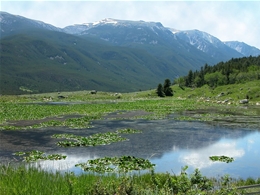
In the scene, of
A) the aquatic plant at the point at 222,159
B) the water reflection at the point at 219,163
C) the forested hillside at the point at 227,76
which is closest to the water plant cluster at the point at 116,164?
the water reflection at the point at 219,163

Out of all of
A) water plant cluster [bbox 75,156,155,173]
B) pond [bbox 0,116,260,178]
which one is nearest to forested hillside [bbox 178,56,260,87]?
pond [bbox 0,116,260,178]

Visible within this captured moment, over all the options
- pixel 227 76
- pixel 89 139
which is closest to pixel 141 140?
pixel 89 139

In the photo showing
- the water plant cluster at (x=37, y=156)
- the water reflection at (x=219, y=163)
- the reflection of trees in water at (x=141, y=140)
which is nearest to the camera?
the water reflection at (x=219, y=163)

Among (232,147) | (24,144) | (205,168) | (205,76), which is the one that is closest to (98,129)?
(24,144)

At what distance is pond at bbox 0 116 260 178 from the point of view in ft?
79.8

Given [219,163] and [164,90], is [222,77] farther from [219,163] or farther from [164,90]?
[219,163]

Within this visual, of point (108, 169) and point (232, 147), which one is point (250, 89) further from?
point (108, 169)

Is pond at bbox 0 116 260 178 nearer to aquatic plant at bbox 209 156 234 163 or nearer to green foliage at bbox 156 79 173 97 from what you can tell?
aquatic plant at bbox 209 156 234 163

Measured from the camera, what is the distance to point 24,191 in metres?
10.3

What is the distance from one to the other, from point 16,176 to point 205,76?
166082 millimetres

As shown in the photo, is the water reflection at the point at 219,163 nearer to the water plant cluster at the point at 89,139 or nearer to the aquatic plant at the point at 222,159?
the aquatic plant at the point at 222,159

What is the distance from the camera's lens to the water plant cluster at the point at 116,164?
22422mm

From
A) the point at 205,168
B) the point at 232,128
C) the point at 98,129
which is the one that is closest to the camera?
the point at 205,168

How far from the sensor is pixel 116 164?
23.9 meters
